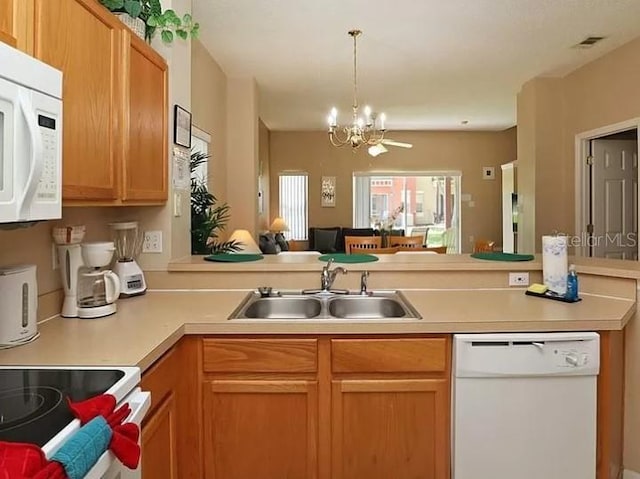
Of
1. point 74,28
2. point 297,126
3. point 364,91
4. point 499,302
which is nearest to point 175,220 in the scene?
point 74,28

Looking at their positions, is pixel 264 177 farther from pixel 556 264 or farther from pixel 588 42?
pixel 556 264

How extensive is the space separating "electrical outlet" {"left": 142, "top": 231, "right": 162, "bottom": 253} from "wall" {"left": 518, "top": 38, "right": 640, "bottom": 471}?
14.2 ft

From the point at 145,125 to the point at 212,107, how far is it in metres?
2.99

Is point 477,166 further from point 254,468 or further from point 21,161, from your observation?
point 21,161

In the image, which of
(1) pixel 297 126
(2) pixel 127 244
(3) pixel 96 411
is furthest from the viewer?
(1) pixel 297 126

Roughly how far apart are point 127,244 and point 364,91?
15.1ft

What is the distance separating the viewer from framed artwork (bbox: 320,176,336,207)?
9.48 meters

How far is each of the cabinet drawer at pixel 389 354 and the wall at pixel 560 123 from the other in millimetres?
3986

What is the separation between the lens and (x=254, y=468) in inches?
71.0

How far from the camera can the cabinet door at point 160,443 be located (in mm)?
1436

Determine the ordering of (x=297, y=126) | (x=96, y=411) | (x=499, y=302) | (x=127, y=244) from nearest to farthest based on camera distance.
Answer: (x=96, y=411) → (x=499, y=302) → (x=127, y=244) → (x=297, y=126)

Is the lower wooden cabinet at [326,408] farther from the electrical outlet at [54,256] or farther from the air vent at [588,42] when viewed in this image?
the air vent at [588,42]

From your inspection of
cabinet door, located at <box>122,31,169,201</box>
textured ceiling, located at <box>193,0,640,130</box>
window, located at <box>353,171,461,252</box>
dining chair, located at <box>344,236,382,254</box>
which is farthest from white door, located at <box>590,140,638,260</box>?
cabinet door, located at <box>122,31,169,201</box>

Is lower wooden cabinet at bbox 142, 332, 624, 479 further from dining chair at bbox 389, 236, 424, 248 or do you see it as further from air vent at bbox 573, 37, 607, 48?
dining chair at bbox 389, 236, 424, 248
